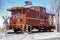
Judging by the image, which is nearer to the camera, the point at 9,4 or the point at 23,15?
the point at 9,4

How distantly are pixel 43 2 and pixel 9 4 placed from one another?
88.8 inches

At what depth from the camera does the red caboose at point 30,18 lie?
12.7 m

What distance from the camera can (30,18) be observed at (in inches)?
516

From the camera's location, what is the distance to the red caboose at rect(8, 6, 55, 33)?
12.7 metres

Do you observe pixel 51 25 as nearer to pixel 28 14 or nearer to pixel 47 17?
pixel 47 17

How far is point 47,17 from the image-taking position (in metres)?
14.1

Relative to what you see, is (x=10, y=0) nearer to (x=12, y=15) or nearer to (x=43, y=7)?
(x=12, y=15)

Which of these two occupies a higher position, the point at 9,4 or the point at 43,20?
the point at 9,4

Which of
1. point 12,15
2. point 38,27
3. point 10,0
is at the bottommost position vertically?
point 38,27

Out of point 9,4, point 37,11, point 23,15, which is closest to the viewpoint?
point 9,4

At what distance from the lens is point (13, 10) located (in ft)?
42.3

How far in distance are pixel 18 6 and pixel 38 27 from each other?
7.47ft

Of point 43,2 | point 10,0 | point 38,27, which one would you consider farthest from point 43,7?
point 10,0

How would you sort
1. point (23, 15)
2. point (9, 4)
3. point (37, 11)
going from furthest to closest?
point (37, 11)
point (23, 15)
point (9, 4)
